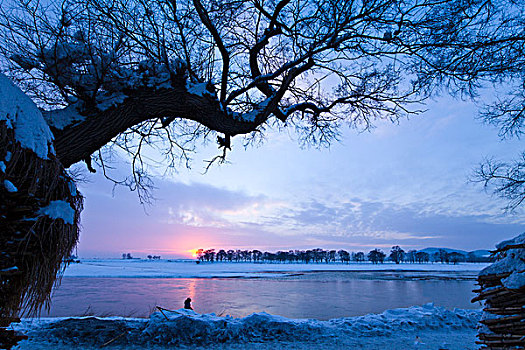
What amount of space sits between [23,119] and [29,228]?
2.23 ft

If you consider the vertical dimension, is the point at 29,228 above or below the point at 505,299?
above

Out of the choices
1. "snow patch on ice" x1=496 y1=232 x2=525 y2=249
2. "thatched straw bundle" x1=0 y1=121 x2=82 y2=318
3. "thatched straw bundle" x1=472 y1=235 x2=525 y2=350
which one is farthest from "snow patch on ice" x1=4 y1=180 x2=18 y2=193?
"snow patch on ice" x1=496 y1=232 x2=525 y2=249

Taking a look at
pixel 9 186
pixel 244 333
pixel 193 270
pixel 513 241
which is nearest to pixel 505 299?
pixel 513 241

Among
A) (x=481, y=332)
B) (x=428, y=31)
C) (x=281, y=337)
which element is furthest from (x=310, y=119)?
(x=481, y=332)

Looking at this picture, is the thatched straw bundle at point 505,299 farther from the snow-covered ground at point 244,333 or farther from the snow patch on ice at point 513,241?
the snow-covered ground at point 244,333

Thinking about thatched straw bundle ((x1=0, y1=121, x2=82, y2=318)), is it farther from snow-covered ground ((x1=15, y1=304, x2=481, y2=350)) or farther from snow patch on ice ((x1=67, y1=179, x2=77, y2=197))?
snow-covered ground ((x1=15, y1=304, x2=481, y2=350))

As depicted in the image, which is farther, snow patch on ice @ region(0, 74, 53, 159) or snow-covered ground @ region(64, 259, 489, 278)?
snow-covered ground @ region(64, 259, 489, 278)

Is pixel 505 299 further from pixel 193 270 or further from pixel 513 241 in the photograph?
pixel 193 270

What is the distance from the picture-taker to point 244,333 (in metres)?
5.76

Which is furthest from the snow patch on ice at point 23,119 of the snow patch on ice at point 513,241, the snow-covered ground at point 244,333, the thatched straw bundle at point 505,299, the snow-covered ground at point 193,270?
the snow-covered ground at point 193,270

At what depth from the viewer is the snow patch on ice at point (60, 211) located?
1850 millimetres

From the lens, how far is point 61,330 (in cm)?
548

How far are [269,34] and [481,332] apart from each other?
434 cm

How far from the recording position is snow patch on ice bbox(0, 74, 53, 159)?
5.85 feet
